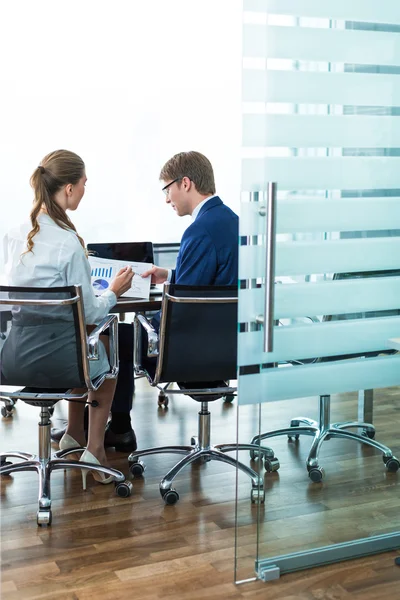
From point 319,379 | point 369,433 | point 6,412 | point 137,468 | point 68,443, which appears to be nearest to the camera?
point 319,379

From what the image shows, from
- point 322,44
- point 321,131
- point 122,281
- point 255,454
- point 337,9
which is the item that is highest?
point 337,9

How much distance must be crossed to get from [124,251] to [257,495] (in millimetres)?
1529

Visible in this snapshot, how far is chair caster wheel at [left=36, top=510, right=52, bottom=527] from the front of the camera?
3.21 m

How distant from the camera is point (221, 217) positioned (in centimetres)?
359

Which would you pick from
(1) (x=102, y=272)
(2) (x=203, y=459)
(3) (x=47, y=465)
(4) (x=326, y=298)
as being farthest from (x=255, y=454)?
(1) (x=102, y=272)

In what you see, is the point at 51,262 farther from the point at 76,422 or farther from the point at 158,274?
the point at 76,422

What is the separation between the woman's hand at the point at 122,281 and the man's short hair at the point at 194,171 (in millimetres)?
447

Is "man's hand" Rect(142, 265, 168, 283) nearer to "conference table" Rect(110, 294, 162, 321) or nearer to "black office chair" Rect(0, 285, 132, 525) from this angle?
"conference table" Rect(110, 294, 162, 321)

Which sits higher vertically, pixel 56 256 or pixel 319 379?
pixel 56 256

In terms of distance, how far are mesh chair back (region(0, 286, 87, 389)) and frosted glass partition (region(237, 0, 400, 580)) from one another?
77cm

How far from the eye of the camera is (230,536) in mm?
3127

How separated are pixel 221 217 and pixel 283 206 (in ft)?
3.02

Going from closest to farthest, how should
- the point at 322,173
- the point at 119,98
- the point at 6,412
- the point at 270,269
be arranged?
1. the point at 270,269
2. the point at 322,173
3. the point at 6,412
4. the point at 119,98

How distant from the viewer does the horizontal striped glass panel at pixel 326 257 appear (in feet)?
8.80
